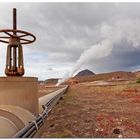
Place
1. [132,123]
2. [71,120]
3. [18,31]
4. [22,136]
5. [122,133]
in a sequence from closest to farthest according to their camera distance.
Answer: [22,136]
[18,31]
[122,133]
[132,123]
[71,120]

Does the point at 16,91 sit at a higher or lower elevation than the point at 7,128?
higher

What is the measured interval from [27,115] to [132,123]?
513cm

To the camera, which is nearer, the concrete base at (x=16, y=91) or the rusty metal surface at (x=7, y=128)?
the rusty metal surface at (x=7, y=128)

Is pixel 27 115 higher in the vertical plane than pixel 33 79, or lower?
lower

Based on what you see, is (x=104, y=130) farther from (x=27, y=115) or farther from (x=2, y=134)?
(x=2, y=134)

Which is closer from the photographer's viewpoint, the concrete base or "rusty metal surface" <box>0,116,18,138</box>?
"rusty metal surface" <box>0,116,18,138</box>

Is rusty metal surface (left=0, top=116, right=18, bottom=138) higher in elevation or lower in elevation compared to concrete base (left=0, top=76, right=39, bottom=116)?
lower

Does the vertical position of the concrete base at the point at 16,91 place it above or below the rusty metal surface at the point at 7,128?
above

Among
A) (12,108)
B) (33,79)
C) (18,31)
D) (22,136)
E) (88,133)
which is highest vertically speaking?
(18,31)

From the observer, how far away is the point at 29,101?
560cm

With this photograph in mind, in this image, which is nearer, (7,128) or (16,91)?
(7,128)

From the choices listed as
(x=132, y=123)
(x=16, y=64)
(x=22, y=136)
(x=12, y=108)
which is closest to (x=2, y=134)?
(x=22, y=136)

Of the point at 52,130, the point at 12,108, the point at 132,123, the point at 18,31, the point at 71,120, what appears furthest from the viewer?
the point at 71,120

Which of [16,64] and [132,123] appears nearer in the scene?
[16,64]
